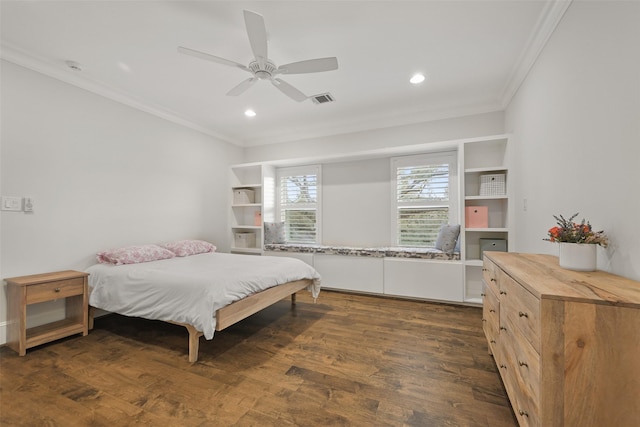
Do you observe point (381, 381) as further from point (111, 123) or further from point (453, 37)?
point (111, 123)

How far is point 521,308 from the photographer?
1.21m

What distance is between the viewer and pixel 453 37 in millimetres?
2303

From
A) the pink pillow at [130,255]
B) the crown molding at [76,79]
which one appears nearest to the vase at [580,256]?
the pink pillow at [130,255]

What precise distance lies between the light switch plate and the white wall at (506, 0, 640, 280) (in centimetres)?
448

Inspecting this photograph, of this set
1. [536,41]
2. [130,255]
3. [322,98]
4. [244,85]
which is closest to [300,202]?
[322,98]

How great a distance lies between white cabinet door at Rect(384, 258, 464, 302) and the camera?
3379mm

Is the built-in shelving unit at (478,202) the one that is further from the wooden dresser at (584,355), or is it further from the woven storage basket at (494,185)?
the wooden dresser at (584,355)

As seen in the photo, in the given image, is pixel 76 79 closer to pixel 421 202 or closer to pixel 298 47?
pixel 298 47

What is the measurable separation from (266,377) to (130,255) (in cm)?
216

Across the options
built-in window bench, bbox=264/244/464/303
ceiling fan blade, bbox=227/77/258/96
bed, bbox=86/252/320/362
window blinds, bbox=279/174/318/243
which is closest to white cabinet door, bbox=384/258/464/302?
built-in window bench, bbox=264/244/464/303

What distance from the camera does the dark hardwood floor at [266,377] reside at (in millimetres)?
1535

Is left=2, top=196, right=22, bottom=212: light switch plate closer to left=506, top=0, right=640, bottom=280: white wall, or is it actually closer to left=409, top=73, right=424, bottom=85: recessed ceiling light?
left=409, top=73, right=424, bottom=85: recessed ceiling light

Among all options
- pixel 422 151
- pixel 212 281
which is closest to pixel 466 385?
pixel 212 281

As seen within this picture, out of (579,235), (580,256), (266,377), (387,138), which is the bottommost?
(266,377)
